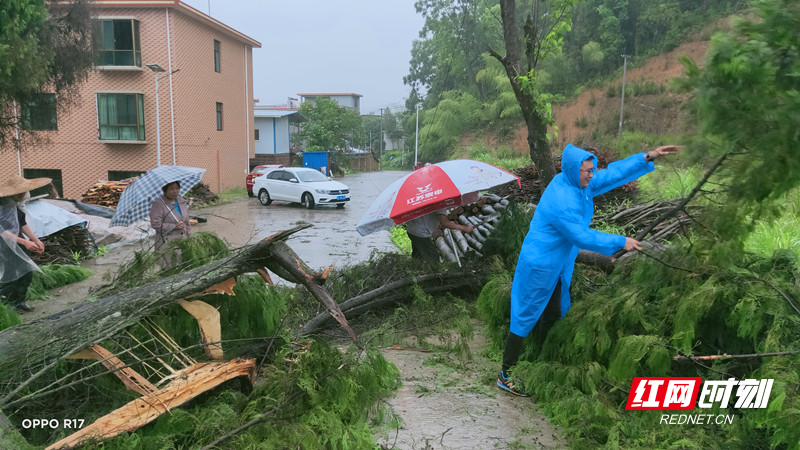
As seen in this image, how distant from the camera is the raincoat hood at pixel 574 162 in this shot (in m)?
3.95

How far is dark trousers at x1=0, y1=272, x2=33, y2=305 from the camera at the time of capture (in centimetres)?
655

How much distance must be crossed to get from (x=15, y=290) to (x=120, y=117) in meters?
19.8

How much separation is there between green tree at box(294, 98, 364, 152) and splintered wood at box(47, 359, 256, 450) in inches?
1758

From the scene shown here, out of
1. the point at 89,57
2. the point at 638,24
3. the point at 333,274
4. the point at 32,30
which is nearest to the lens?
the point at 333,274

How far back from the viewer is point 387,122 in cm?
9388

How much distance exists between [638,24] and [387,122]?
51765mm

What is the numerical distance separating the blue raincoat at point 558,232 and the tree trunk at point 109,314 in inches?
56.2

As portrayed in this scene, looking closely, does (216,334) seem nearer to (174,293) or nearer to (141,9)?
(174,293)

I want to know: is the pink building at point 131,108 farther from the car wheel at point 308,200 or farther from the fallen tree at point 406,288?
the fallen tree at point 406,288

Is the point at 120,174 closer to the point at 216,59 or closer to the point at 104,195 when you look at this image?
the point at 104,195

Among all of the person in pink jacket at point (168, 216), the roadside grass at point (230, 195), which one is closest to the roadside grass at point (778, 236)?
the person in pink jacket at point (168, 216)

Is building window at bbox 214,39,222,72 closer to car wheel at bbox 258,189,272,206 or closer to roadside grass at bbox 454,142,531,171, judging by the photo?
car wheel at bbox 258,189,272,206

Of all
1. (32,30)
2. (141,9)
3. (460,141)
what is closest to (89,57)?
(32,30)

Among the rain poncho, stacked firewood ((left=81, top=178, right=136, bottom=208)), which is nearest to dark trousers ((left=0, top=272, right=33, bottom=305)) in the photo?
the rain poncho
